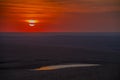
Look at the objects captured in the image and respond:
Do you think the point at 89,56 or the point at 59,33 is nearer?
the point at 59,33

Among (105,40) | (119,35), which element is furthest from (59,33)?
(105,40)

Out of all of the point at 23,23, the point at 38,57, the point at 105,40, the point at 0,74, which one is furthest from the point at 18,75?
the point at 105,40

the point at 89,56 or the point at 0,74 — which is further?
the point at 89,56

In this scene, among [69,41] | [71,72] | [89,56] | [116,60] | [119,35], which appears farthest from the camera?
[69,41]

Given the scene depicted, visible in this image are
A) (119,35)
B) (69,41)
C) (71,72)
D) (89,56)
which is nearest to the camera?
(119,35)

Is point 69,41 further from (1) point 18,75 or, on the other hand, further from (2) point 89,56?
(1) point 18,75

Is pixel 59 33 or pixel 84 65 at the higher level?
pixel 59 33

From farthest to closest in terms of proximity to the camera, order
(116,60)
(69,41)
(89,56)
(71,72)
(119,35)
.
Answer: (69,41), (89,56), (116,60), (71,72), (119,35)

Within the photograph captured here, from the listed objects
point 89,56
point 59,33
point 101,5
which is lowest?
point 89,56

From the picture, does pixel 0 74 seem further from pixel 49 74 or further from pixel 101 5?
pixel 101 5
